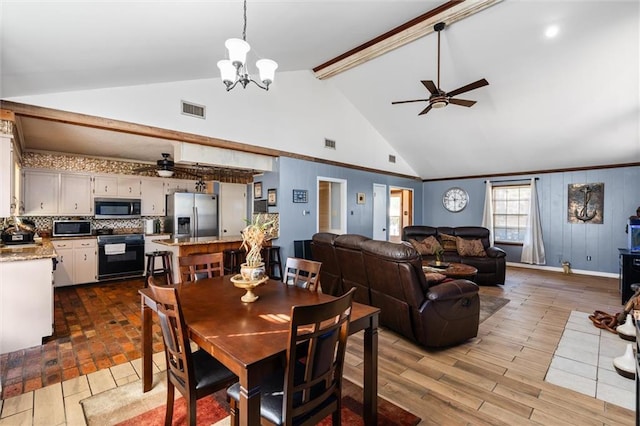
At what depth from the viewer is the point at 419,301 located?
2.80 meters

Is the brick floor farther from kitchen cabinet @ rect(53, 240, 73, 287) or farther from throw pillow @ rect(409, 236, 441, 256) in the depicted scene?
throw pillow @ rect(409, 236, 441, 256)

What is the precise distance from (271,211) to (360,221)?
2467 millimetres

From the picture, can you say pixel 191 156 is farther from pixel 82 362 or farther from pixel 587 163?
pixel 587 163

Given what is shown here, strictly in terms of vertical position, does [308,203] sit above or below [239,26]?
below

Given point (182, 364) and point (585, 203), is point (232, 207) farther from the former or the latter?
point (585, 203)

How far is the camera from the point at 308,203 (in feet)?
19.5

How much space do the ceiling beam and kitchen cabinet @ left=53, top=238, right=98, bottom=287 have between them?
5.49 m

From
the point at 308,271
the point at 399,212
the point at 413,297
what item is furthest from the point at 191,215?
the point at 399,212

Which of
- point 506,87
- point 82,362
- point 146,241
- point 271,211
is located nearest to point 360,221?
point 271,211

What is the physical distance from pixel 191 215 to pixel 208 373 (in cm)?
508

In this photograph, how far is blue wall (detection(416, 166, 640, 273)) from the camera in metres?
6.21

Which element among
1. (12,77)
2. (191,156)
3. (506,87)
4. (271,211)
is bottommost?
(271,211)

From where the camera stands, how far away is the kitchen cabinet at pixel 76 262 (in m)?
5.04

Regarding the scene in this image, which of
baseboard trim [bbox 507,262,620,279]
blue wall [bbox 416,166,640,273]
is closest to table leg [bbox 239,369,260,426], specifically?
baseboard trim [bbox 507,262,620,279]
